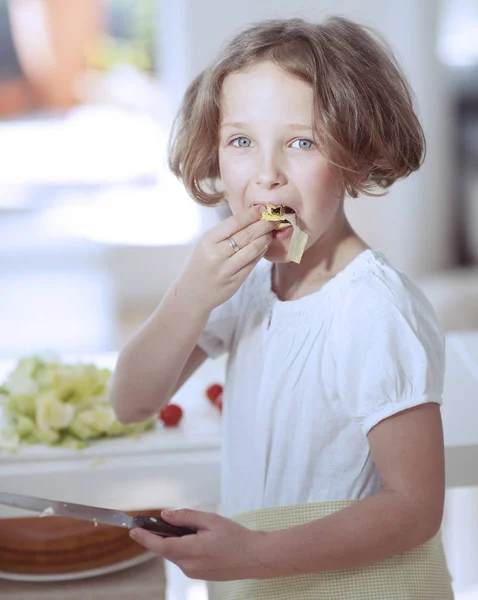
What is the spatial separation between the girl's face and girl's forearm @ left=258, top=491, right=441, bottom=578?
0.29 metres

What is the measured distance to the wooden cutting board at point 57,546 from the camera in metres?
1.16

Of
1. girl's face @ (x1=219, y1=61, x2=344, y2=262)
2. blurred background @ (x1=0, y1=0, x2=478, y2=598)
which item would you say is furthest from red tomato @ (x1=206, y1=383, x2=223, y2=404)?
blurred background @ (x1=0, y1=0, x2=478, y2=598)

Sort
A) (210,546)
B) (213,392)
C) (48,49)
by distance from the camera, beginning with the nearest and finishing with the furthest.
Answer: (210,546)
(213,392)
(48,49)

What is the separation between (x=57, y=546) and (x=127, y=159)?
429cm

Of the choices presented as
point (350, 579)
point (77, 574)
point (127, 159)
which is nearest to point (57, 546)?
point (77, 574)

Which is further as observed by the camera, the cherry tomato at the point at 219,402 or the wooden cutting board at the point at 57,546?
the cherry tomato at the point at 219,402

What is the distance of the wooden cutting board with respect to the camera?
1.16m

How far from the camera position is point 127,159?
527cm

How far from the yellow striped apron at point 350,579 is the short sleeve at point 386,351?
0.44 ft

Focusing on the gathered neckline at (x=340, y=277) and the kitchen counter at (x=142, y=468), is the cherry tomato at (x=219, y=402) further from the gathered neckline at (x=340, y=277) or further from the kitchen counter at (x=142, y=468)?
the gathered neckline at (x=340, y=277)

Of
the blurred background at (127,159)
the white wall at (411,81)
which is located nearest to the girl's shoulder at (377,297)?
the blurred background at (127,159)

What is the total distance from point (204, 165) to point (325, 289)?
0.71ft

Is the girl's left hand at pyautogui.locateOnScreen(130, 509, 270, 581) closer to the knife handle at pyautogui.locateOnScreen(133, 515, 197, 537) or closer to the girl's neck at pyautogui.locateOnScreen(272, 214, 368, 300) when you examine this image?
the knife handle at pyautogui.locateOnScreen(133, 515, 197, 537)

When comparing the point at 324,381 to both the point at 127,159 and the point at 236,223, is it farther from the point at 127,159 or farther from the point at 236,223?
the point at 127,159
